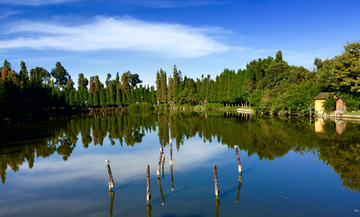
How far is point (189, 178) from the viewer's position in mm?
16266

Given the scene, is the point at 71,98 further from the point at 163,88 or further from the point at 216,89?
the point at 216,89

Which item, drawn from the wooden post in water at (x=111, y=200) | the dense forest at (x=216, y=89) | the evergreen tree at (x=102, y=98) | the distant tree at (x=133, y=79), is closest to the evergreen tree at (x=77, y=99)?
the dense forest at (x=216, y=89)

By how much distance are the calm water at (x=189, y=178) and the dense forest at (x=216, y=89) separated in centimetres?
2308

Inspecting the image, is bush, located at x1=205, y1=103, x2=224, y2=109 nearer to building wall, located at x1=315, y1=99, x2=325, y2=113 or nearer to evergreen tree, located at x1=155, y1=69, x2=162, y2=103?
evergreen tree, located at x1=155, y1=69, x2=162, y2=103

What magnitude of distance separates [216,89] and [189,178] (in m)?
77.3

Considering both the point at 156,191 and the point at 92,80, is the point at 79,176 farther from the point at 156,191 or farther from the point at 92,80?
the point at 92,80

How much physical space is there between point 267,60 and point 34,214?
8967 centimetres

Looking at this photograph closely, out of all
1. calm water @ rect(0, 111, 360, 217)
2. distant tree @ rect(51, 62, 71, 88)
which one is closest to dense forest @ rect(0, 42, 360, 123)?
distant tree @ rect(51, 62, 71, 88)

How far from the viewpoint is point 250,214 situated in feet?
37.6

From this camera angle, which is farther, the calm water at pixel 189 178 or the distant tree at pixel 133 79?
the distant tree at pixel 133 79

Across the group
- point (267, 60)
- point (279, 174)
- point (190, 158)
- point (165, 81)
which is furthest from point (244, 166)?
point (165, 81)

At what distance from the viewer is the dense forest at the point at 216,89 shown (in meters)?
47.4

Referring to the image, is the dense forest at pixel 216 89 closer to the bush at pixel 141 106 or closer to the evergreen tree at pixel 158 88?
the evergreen tree at pixel 158 88

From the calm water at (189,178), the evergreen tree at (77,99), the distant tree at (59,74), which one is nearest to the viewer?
the calm water at (189,178)
